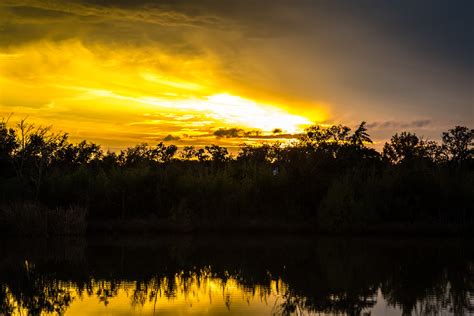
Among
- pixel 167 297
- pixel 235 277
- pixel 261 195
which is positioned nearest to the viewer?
pixel 167 297

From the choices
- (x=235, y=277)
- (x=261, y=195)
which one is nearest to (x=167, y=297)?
(x=235, y=277)

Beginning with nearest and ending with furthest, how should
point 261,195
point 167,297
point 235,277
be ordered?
point 167,297 < point 235,277 < point 261,195

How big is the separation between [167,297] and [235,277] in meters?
3.12

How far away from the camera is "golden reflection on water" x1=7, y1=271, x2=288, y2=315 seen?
11734mm

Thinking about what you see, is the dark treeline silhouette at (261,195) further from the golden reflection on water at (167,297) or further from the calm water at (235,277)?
the golden reflection on water at (167,297)

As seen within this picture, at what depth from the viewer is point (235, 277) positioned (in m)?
16.0

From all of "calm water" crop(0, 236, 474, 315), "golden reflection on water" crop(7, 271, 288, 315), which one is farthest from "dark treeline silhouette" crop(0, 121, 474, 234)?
"golden reflection on water" crop(7, 271, 288, 315)

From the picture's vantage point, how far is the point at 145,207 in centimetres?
2928

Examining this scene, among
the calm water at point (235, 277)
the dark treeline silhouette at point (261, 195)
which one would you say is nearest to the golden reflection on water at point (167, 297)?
the calm water at point (235, 277)

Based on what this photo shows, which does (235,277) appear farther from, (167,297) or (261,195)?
(261,195)

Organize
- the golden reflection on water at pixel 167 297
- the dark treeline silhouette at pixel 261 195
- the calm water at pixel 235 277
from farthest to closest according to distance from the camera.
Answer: the dark treeline silhouette at pixel 261 195
the calm water at pixel 235 277
the golden reflection on water at pixel 167 297

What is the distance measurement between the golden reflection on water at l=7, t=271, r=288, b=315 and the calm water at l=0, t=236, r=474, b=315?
0.02 m

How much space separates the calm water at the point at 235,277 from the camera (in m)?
12.1

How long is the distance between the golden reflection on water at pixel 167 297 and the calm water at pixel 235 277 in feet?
0.07
